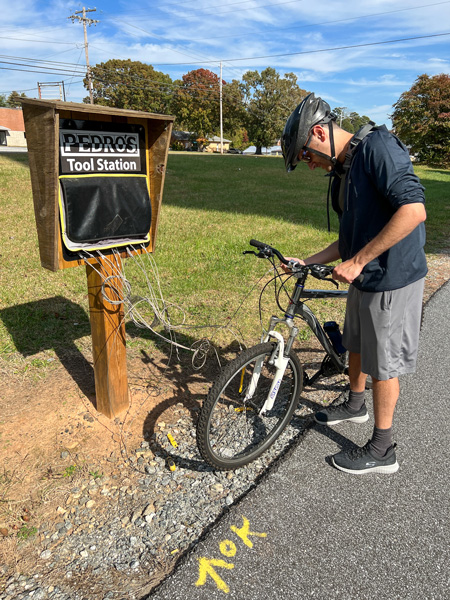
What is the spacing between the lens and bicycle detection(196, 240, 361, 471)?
2.45 metres

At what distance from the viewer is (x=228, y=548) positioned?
2.08 meters

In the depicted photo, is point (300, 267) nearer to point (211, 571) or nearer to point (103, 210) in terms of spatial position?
point (103, 210)

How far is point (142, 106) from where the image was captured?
5831cm

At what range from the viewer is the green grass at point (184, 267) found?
4117 mm

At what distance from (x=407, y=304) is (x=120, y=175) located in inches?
69.1

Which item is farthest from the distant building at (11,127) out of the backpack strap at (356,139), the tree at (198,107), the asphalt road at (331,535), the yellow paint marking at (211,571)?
the yellow paint marking at (211,571)

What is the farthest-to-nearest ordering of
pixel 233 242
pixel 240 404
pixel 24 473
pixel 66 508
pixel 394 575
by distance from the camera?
1. pixel 233 242
2. pixel 240 404
3. pixel 24 473
4. pixel 66 508
5. pixel 394 575

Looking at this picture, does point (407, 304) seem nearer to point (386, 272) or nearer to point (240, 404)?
point (386, 272)

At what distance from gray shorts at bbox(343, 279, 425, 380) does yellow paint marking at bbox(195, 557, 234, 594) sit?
1.24 metres

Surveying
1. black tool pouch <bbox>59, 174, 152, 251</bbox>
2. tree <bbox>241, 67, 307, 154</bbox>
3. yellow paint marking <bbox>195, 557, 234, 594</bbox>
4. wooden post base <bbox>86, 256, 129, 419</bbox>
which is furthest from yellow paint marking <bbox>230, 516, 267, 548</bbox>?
tree <bbox>241, 67, 307, 154</bbox>

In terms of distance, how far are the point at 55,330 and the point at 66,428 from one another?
1.52 meters

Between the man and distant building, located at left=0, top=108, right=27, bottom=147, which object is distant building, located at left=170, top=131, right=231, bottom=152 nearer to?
distant building, located at left=0, top=108, right=27, bottom=147

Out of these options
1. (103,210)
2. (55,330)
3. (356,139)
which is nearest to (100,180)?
(103,210)

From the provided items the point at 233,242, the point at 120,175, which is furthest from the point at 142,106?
the point at 120,175
